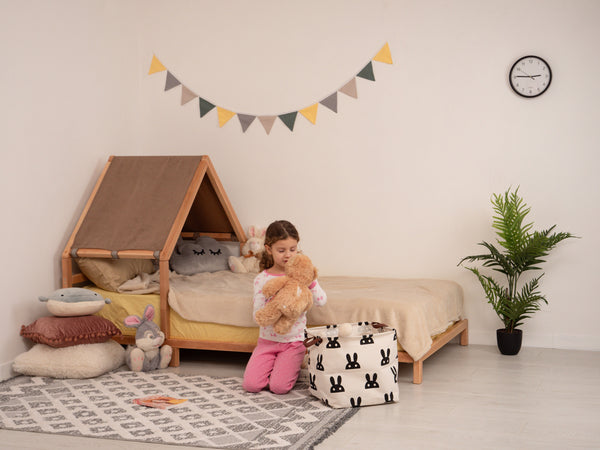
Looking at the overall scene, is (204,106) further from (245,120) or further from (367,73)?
(367,73)

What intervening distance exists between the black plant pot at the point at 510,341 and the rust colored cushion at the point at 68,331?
87.2 inches

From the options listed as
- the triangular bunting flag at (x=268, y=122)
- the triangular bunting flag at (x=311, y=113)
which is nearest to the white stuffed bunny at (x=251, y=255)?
the triangular bunting flag at (x=268, y=122)

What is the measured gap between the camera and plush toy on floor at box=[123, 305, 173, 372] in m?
3.60

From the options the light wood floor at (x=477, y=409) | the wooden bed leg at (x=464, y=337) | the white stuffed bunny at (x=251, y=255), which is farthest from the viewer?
the white stuffed bunny at (x=251, y=255)

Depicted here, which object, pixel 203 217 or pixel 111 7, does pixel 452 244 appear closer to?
pixel 203 217

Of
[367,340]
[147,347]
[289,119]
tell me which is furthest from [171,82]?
[367,340]

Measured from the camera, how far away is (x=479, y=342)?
4.30 metres

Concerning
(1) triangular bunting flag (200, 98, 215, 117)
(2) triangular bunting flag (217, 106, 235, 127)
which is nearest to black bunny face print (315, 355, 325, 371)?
(2) triangular bunting flag (217, 106, 235, 127)

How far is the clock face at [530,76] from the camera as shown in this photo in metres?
4.15

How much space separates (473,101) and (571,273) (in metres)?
1.22

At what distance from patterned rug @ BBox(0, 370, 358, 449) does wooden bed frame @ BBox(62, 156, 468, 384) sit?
0.38 m

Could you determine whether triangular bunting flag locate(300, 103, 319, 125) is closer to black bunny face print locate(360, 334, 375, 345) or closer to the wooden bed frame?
the wooden bed frame

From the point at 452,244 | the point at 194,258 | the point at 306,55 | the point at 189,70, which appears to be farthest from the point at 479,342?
the point at 189,70

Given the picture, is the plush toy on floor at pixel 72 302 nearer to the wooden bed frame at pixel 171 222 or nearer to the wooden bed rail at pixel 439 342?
the wooden bed frame at pixel 171 222
